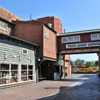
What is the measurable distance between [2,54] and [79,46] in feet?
43.7

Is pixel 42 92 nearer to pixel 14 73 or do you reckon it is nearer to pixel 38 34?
pixel 14 73

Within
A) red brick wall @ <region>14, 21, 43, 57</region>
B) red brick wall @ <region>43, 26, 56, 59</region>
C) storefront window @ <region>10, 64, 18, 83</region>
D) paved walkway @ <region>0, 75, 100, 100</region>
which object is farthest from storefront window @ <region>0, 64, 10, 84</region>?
red brick wall @ <region>43, 26, 56, 59</region>

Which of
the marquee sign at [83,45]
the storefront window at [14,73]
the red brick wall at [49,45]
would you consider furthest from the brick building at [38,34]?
the storefront window at [14,73]

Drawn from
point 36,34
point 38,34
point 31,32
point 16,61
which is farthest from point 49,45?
point 16,61

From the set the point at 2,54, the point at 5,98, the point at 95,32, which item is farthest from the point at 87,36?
the point at 5,98

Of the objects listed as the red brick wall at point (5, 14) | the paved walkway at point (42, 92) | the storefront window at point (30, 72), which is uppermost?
the red brick wall at point (5, 14)

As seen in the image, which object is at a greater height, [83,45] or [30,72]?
[83,45]

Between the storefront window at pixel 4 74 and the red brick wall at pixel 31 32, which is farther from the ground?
the red brick wall at pixel 31 32

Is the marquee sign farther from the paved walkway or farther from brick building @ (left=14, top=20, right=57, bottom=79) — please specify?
the paved walkway

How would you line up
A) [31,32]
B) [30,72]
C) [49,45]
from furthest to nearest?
1. [49,45]
2. [31,32]
3. [30,72]

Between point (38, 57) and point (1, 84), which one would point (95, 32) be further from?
point (1, 84)

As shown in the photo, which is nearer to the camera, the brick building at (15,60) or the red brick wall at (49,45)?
the brick building at (15,60)

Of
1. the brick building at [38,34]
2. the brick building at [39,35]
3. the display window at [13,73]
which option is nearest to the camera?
the display window at [13,73]

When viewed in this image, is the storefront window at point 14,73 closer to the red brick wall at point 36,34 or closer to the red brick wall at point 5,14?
the red brick wall at point 36,34
